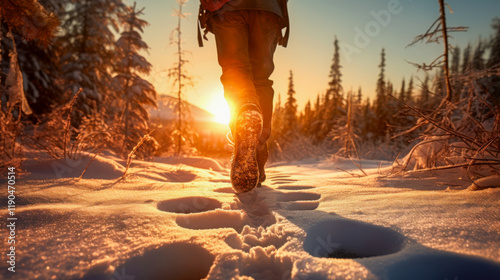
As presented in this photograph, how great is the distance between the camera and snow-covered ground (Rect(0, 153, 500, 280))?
59cm

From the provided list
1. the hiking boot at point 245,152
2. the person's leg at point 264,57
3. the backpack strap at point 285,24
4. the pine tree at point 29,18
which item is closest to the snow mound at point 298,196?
the hiking boot at point 245,152

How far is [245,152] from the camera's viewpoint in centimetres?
155

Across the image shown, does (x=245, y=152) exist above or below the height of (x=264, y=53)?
below

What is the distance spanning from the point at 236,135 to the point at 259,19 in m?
0.95

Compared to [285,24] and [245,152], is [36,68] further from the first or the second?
[245,152]

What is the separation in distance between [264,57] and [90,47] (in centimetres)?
1653

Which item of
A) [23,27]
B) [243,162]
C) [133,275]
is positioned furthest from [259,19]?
[23,27]

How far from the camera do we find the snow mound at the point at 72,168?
6.07ft

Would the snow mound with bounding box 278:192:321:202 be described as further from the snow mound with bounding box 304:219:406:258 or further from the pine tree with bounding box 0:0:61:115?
the pine tree with bounding box 0:0:61:115

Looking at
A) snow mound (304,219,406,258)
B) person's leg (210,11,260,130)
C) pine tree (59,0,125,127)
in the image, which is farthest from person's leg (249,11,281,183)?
pine tree (59,0,125,127)

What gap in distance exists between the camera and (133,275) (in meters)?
0.64

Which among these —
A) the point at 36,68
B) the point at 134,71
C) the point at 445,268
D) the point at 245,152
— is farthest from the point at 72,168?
the point at 134,71

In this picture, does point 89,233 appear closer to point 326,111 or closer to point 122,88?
point 122,88

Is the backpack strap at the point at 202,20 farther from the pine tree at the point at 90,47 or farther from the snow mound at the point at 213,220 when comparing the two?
the pine tree at the point at 90,47
